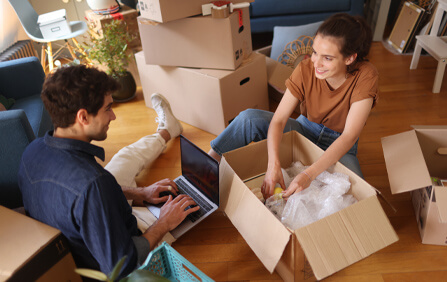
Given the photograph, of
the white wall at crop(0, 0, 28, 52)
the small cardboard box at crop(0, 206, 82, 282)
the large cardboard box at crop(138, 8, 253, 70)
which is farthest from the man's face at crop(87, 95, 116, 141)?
the white wall at crop(0, 0, 28, 52)

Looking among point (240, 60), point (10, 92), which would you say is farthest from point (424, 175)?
point (10, 92)

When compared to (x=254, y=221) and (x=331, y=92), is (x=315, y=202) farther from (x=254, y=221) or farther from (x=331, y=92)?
(x=331, y=92)

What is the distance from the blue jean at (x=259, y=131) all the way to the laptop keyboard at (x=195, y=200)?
223mm

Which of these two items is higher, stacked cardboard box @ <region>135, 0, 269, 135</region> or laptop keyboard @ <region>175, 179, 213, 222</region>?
stacked cardboard box @ <region>135, 0, 269, 135</region>

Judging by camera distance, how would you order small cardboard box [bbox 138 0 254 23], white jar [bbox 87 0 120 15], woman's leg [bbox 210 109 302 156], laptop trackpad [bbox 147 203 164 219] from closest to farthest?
laptop trackpad [bbox 147 203 164 219] < woman's leg [bbox 210 109 302 156] < small cardboard box [bbox 138 0 254 23] < white jar [bbox 87 0 120 15]

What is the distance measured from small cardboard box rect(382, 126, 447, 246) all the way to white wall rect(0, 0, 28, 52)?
3.10 metres

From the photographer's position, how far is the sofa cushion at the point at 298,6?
298 centimetres

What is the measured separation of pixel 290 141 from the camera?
1.62 meters

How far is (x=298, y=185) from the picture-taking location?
4.51ft

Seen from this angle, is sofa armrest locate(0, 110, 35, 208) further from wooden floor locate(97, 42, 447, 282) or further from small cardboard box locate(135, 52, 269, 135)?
small cardboard box locate(135, 52, 269, 135)

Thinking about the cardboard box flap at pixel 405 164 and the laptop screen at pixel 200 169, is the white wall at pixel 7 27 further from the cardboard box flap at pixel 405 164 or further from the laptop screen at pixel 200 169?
the cardboard box flap at pixel 405 164

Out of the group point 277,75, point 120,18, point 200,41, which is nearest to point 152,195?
point 200,41

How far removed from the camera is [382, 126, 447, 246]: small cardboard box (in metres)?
1.36

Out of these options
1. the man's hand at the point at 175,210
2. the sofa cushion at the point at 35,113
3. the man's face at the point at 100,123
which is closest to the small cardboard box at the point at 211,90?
the sofa cushion at the point at 35,113
